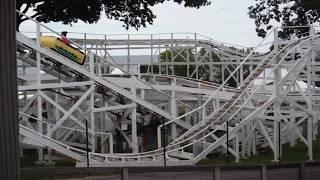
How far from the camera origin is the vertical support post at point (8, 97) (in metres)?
7.07

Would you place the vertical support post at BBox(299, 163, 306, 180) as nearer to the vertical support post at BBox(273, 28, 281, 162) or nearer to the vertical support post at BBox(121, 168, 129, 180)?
the vertical support post at BBox(121, 168, 129, 180)

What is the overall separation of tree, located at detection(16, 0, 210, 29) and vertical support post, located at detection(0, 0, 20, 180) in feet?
86.6

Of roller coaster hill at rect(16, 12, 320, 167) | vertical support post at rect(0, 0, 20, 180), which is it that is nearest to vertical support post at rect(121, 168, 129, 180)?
vertical support post at rect(0, 0, 20, 180)

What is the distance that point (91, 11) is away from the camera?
3397 cm

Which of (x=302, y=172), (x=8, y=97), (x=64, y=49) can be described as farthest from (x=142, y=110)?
(x=8, y=97)

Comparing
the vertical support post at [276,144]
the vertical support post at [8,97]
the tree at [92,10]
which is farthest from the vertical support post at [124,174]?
the tree at [92,10]

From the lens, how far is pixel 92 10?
34.0m

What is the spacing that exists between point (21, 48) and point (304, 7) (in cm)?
2405

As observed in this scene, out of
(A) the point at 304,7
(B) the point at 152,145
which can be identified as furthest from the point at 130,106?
(A) the point at 304,7

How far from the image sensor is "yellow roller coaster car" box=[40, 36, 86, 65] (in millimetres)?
24234

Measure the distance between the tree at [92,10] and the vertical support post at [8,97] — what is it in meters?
26.4

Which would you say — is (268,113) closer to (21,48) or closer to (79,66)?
(79,66)

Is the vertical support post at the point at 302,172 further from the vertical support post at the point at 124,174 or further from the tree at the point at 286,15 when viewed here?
the tree at the point at 286,15

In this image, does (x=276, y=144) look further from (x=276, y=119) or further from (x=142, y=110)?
(x=142, y=110)
